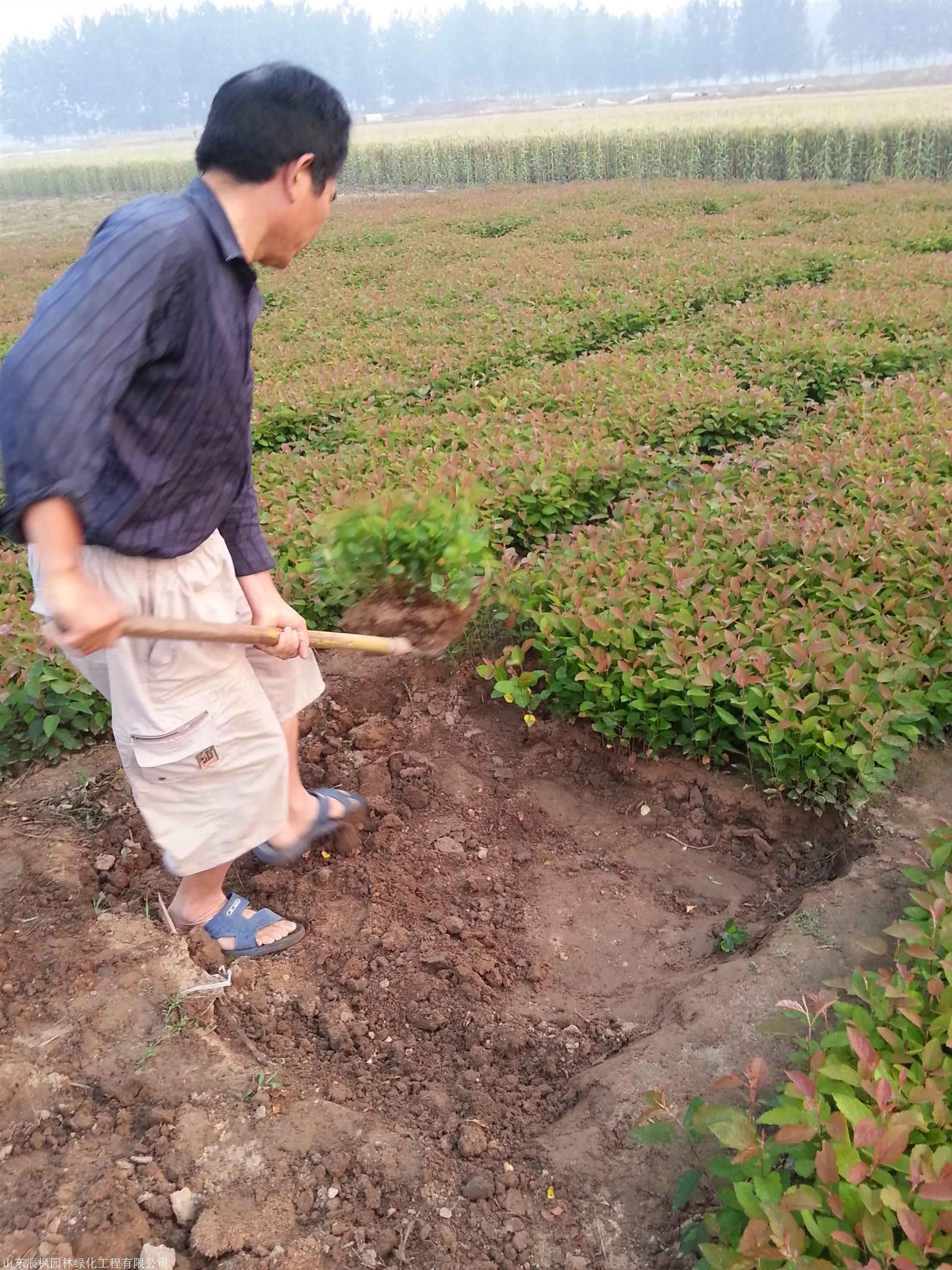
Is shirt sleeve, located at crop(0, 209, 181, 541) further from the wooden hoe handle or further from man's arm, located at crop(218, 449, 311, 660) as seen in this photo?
man's arm, located at crop(218, 449, 311, 660)

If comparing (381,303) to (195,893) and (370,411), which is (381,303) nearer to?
(370,411)

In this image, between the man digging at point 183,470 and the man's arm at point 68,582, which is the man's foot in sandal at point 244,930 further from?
the man's arm at point 68,582

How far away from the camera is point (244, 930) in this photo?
2574mm

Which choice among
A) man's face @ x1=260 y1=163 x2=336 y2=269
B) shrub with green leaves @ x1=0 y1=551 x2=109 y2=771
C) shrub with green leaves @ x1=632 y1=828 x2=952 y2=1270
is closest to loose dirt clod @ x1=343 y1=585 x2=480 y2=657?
shrub with green leaves @ x1=0 y1=551 x2=109 y2=771

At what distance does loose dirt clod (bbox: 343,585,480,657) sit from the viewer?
10.2 feet

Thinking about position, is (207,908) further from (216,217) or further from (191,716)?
(216,217)

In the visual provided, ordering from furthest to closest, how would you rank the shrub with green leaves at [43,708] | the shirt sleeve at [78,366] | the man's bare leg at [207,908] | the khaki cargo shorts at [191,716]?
the shrub with green leaves at [43,708] < the man's bare leg at [207,908] < the khaki cargo shorts at [191,716] < the shirt sleeve at [78,366]

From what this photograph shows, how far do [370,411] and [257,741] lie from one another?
437 centimetres

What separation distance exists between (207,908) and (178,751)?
2.19 ft

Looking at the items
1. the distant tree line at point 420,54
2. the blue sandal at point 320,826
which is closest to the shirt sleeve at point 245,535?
the blue sandal at point 320,826

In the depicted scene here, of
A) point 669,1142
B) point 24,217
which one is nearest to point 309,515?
point 669,1142

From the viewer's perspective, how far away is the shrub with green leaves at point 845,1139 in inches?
56.3

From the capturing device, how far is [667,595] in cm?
345

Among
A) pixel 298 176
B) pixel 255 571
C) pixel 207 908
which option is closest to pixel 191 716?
pixel 255 571
